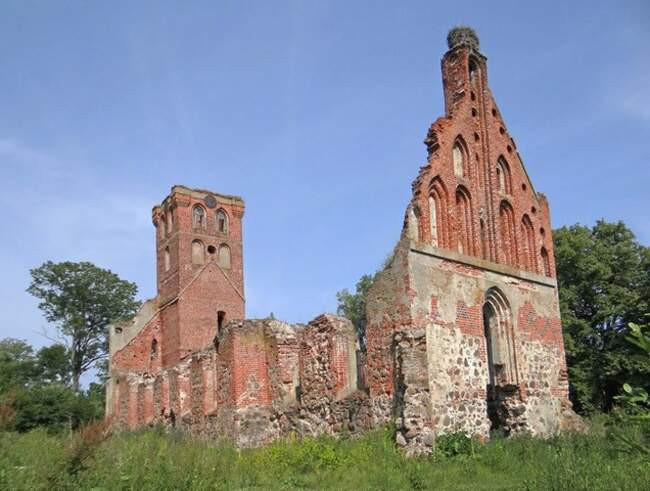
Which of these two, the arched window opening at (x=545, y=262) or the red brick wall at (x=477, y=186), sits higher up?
the red brick wall at (x=477, y=186)

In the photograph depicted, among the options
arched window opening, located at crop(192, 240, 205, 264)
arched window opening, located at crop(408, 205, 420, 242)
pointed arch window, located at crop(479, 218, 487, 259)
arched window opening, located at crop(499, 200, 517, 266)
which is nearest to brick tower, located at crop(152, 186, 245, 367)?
arched window opening, located at crop(192, 240, 205, 264)

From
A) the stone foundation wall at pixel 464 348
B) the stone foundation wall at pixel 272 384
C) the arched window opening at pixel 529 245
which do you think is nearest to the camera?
the stone foundation wall at pixel 464 348

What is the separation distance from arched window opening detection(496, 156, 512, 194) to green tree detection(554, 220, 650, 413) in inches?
497

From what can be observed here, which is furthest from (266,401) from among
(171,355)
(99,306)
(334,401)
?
(99,306)

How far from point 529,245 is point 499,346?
133 inches

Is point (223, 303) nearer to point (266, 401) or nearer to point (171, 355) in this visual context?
point (171, 355)

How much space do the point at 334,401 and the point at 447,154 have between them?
21.2ft

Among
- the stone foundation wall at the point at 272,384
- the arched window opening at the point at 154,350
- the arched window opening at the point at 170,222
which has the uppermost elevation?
the arched window opening at the point at 170,222

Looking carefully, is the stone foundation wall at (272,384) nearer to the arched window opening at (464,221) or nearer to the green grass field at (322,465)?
the green grass field at (322,465)

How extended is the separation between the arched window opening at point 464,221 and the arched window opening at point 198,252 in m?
23.2

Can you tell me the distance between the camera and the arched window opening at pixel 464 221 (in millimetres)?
16219

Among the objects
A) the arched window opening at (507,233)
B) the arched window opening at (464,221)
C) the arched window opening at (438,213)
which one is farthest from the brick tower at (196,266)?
the arched window opening at (438,213)

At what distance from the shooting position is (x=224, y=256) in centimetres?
3906

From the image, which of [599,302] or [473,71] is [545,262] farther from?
[599,302]
